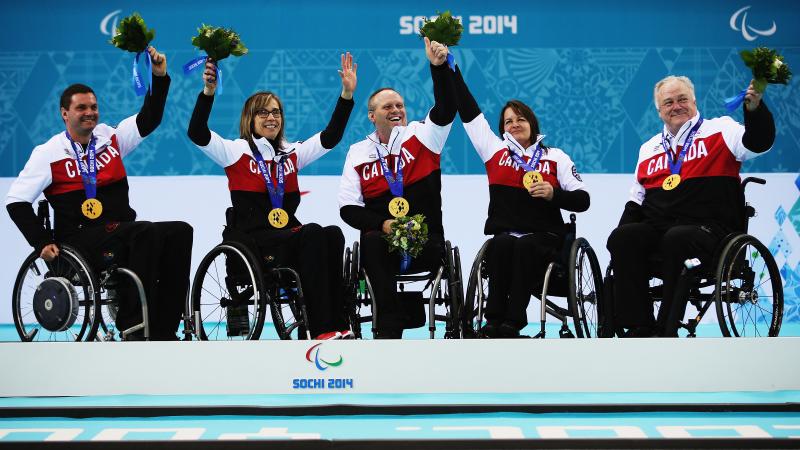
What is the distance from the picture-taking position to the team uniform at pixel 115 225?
152 inches

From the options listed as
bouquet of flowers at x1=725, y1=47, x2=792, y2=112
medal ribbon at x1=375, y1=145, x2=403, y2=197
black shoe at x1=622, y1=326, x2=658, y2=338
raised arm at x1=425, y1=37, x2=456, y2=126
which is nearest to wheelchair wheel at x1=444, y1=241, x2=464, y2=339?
medal ribbon at x1=375, y1=145, x2=403, y2=197

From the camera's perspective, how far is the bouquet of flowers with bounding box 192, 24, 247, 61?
155 inches

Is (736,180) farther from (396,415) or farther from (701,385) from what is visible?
(396,415)

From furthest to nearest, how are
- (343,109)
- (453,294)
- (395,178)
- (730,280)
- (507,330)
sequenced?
1. (343,109)
2. (395,178)
3. (453,294)
4. (507,330)
5. (730,280)

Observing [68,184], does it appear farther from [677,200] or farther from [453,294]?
[677,200]

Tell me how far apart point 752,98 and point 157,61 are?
98.3 inches

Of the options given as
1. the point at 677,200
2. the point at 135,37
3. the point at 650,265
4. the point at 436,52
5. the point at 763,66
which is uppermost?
the point at 135,37

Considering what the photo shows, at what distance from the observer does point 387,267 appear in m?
3.97

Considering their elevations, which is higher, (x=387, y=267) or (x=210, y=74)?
(x=210, y=74)

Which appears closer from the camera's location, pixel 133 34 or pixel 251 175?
pixel 133 34

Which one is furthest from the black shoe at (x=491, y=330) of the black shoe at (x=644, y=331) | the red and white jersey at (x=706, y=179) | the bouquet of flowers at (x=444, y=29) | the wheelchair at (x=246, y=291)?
the bouquet of flowers at (x=444, y=29)

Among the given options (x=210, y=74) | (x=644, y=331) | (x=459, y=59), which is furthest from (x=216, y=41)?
(x=459, y=59)

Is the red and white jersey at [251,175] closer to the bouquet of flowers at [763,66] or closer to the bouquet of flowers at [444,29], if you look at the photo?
the bouquet of flowers at [444,29]

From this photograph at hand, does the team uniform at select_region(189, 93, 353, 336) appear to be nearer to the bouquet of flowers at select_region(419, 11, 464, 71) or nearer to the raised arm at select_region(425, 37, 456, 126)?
the raised arm at select_region(425, 37, 456, 126)
